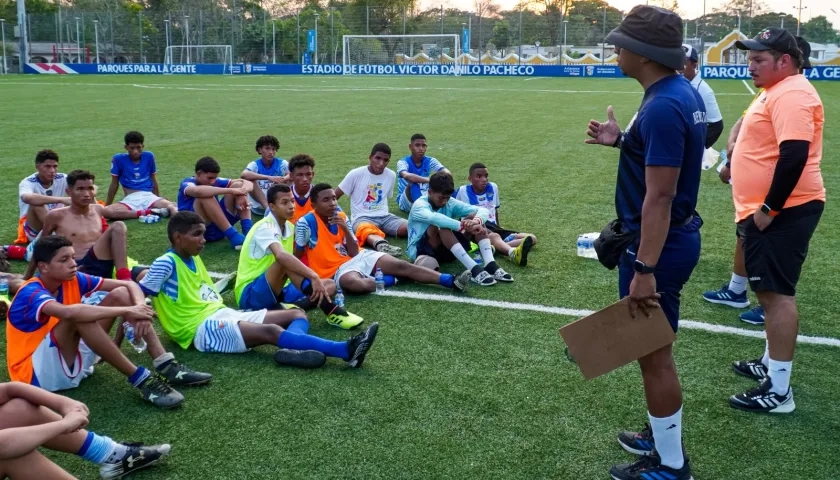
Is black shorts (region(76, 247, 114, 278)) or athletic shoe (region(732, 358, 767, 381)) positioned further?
black shorts (region(76, 247, 114, 278))

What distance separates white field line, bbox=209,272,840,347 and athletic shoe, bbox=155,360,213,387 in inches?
90.3

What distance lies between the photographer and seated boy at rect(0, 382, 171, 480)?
319cm

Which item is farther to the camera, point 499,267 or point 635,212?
point 499,267

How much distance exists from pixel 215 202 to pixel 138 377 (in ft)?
13.8

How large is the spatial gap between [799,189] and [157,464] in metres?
4.04

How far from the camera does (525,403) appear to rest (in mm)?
4688

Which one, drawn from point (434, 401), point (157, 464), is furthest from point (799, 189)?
point (157, 464)

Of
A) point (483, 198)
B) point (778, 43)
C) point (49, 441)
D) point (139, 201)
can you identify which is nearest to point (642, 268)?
point (778, 43)

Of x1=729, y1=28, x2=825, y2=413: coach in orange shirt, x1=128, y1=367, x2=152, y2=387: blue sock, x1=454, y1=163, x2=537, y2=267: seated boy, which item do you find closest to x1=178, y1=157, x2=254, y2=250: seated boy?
x1=454, y1=163, x2=537, y2=267: seated boy

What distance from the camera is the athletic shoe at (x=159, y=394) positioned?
15.1ft

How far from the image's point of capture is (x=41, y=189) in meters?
8.30

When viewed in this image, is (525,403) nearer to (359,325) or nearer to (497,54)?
(359,325)

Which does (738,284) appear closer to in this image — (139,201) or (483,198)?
(483,198)

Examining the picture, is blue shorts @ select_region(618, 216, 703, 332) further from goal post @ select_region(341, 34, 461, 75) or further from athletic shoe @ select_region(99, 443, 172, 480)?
goal post @ select_region(341, 34, 461, 75)
